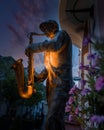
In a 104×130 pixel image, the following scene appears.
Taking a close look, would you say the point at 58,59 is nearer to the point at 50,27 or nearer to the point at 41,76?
the point at 41,76

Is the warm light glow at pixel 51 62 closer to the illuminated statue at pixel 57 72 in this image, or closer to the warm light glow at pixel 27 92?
the illuminated statue at pixel 57 72

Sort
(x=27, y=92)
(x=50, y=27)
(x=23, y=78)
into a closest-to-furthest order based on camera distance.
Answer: (x=27, y=92)
(x=23, y=78)
(x=50, y=27)

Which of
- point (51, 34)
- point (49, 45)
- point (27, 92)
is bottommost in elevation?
point (27, 92)

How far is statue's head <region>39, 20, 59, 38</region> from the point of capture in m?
2.92

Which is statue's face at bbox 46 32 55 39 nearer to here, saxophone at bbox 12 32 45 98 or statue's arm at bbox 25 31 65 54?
statue's arm at bbox 25 31 65 54

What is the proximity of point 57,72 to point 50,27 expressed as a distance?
2.27 ft

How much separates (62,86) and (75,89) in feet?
1.69

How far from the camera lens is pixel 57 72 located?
8.77 ft

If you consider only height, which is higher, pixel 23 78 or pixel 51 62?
pixel 51 62

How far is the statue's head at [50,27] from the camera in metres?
2.92

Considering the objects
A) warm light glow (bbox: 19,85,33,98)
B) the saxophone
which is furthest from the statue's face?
warm light glow (bbox: 19,85,33,98)

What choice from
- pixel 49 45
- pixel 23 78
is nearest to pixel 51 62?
pixel 49 45

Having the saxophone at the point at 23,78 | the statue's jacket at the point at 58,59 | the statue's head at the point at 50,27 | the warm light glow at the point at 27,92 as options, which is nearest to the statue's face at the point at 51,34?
the statue's head at the point at 50,27

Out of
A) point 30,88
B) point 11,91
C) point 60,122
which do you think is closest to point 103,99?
point 60,122
